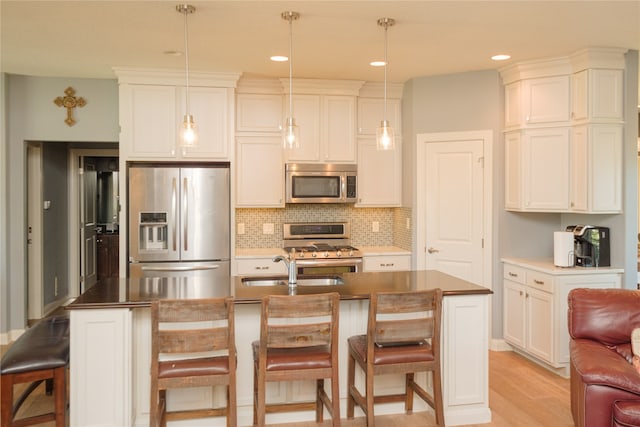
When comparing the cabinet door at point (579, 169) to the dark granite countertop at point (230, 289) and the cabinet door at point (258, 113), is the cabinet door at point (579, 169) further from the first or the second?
the cabinet door at point (258, 113)

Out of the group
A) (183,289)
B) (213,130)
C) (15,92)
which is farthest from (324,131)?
(15,92)

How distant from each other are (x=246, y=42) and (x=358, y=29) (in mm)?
907

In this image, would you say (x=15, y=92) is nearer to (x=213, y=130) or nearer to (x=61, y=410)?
(x=213, y=130)

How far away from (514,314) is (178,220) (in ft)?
10.6

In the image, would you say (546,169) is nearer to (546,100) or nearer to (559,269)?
(546,100)

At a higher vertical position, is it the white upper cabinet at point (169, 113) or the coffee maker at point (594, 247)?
the white upper cabinet at point (169, 113)

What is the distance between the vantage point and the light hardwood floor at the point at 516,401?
332 centimetres

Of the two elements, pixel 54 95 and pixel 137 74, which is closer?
pixel 137 74

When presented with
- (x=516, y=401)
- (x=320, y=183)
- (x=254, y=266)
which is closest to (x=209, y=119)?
(x=320, y=183)

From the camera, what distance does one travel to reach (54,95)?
5.22 meters

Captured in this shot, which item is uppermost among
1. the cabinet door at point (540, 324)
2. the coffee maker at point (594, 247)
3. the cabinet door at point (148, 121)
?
the cabinet door at point (148, 121)

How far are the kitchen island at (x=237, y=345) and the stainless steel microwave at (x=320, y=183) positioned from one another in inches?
75.6

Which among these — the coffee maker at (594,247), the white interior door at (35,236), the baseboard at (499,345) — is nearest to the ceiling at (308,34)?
the white interior door at (35,236)

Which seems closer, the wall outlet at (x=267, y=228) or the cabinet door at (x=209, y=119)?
the cabinet door at (x=209, y=119)
